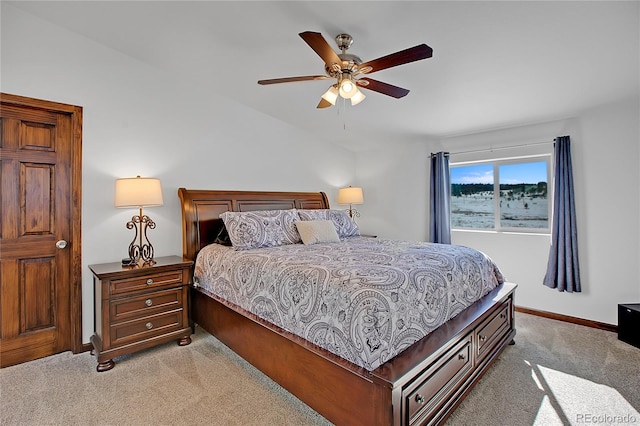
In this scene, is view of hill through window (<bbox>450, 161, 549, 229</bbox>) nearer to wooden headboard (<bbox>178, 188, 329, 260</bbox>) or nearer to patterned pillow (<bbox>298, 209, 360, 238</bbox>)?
patterned pillow (<bbox>298, 209, 360, 238</bbox>)

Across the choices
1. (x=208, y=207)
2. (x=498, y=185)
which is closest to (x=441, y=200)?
(x=498, y=185)

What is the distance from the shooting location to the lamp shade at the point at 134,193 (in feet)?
8.88

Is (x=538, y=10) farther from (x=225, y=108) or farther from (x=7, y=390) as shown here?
(x=7, y=390)

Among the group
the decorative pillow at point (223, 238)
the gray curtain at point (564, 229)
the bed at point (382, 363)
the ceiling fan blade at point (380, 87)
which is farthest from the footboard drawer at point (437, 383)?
the decorative pillow at point (223, 238)

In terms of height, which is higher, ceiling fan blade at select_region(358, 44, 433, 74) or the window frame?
ceiling fan blade at select_region(358, 44, 433, 74)

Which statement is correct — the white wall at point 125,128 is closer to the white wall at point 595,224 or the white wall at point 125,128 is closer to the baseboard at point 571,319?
the white wall at point 595,224

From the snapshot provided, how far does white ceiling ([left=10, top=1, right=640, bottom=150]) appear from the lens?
2133mm

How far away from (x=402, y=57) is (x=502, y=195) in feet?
9.70

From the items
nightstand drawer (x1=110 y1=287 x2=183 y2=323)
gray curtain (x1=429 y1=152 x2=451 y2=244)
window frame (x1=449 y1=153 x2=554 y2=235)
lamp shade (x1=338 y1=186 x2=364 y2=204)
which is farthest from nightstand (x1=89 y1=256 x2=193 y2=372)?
window frame (x1=449 y1=153 x2=554 y2=235)

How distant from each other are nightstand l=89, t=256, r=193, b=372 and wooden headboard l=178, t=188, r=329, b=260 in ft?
1.34

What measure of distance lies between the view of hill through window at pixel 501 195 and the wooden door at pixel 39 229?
4.54 metres

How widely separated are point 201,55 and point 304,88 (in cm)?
108

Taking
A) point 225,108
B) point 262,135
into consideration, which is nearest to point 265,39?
point 225,108

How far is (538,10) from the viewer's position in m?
2.01
